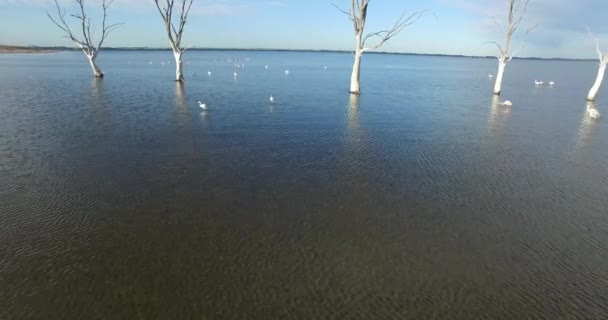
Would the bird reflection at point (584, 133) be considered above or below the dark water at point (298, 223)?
above

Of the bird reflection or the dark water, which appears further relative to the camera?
the bird reflection

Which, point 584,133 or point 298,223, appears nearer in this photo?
point 298,223

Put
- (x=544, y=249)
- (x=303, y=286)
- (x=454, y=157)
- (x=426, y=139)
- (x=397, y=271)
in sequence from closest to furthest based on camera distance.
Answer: (x=303, y=286) < (x=397, y=271) < (x=544, y=249) < (x=454, y=157) < (x=426, y=139)

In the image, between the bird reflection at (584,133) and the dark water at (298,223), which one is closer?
the dark water at (298,223)

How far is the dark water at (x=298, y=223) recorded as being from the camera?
6.76 meters

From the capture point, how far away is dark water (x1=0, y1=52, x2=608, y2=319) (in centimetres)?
676

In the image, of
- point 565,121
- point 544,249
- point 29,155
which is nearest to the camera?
point 544,249

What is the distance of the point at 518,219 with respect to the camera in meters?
10.2

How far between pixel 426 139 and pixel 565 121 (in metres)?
11.9

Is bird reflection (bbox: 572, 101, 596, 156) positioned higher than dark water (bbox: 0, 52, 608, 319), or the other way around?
bird reflection (bbox: 572, 101, 596, 156)

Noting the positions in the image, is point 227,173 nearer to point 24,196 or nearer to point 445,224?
point 24,196

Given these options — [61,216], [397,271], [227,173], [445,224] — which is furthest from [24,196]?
[445,224]

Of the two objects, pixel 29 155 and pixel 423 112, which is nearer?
pixel 29 155

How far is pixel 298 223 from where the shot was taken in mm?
9617
